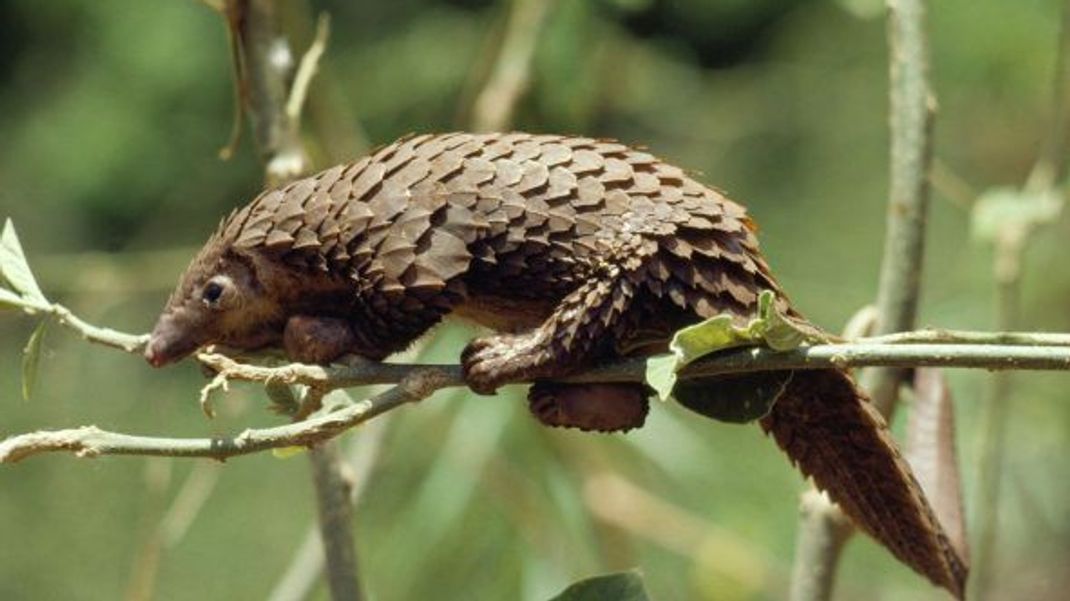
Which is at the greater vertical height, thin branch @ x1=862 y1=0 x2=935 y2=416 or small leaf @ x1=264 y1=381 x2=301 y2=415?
thin branch @ x1=862 y1=0 x2=935 y2=416

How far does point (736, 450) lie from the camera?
7.34 feet

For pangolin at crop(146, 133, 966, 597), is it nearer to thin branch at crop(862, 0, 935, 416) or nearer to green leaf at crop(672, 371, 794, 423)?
green leaf at crop(672, 371, 794, 423)

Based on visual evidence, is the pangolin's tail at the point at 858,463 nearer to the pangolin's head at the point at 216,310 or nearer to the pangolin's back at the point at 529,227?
the pangolin's back at the point at 529,227

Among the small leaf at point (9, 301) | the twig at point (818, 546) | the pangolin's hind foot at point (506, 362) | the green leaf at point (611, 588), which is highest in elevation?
the small leaf at point (9, 301)

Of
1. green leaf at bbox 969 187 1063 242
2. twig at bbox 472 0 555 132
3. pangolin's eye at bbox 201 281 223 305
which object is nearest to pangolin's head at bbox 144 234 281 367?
pangolin's eye at bbox 201 281 223 305

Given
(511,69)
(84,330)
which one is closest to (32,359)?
(84,330)

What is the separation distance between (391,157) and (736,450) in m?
1.55

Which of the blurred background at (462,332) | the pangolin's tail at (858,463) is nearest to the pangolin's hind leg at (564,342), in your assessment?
the pangolin's tail at (858,463)

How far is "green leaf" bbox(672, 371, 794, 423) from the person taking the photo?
73cm

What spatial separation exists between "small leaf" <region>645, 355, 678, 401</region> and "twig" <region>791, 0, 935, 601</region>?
0.34 m

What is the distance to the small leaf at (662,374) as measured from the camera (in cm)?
67

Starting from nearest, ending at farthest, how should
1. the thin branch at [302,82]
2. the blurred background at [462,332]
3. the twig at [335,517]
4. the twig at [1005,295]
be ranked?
the twig at [335,517], the thin branch at [302,82], the twig at [1005,295], the blurred background at [462,332]

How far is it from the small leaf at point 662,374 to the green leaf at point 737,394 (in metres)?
0.06

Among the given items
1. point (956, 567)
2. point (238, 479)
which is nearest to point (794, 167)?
point (238, 479)
